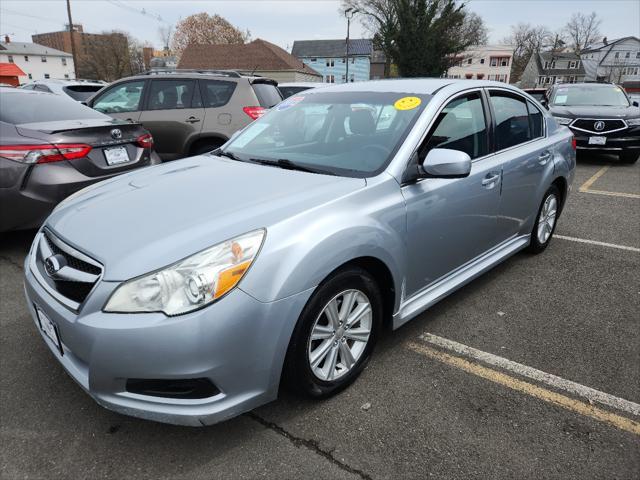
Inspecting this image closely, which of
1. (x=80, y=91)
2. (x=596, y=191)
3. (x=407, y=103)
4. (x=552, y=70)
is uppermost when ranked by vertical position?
(x=552, y=70)

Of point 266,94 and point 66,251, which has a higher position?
point 266,94

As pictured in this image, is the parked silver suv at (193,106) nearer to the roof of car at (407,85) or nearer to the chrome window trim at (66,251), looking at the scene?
the roof of car at (407,85)

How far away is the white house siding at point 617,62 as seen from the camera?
79.1m

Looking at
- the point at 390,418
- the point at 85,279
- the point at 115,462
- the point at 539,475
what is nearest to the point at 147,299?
the point at 85,279

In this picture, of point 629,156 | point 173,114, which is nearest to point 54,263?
point 173,114

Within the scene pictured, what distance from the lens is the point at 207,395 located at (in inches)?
74.2

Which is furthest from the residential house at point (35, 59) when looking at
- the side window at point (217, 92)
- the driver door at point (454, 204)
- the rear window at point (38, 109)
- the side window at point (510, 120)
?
the driver door at point (454, 204)

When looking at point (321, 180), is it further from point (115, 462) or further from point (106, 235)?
point (115, 462)

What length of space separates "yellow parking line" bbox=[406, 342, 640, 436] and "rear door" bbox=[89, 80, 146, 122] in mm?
6039

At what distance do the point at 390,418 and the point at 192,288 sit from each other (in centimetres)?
121

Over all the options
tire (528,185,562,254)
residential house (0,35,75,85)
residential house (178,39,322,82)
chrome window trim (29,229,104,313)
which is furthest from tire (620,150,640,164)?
residential house (0,35,75,85)

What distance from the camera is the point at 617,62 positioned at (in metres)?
79.6

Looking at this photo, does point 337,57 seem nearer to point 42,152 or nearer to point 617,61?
point 617,61

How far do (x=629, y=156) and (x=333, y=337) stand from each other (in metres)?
9.72
